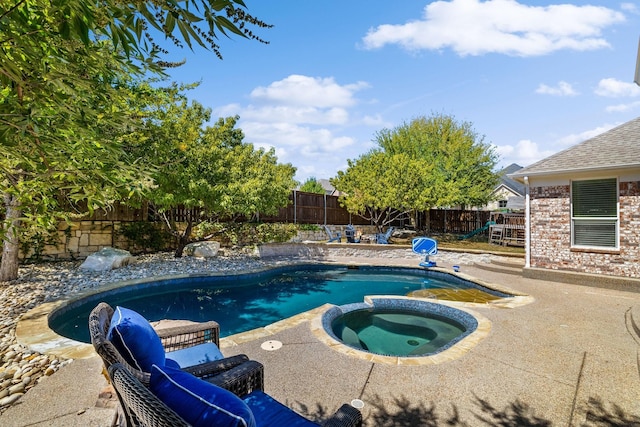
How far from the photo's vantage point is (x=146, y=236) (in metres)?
11.3

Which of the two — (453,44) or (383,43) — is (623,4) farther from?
(383,43)

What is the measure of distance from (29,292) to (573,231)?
483 inches

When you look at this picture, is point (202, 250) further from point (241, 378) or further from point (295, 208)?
point (241, 378)

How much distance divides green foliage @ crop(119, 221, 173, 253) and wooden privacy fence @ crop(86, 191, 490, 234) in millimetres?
324

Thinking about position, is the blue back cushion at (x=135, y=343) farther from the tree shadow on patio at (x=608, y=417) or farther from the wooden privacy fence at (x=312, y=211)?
the wooden privacy fence at (x=312, y=211)

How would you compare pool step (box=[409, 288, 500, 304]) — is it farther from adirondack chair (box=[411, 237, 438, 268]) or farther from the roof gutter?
the roof gutter

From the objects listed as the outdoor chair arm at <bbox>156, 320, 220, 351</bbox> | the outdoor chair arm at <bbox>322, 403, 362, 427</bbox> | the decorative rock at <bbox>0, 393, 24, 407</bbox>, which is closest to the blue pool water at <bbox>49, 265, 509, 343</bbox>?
the decorative rock at <bbox>0, 393, 24, 407</bbox>

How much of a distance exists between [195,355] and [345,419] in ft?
5.03

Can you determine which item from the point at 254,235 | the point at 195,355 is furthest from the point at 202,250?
the point at 195,355

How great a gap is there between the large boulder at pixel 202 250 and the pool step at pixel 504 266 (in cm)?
910

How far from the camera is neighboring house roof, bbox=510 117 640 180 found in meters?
7.30

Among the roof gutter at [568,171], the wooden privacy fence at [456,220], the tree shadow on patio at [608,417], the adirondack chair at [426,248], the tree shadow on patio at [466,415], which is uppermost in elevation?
the roof gutter at [568,171]

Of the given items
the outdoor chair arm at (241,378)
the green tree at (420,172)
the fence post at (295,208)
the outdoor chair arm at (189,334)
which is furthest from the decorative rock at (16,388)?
the fence post at (295,208)

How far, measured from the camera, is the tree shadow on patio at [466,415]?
253cm
